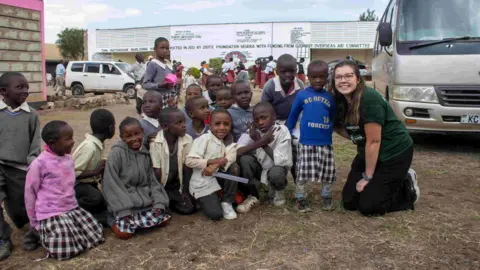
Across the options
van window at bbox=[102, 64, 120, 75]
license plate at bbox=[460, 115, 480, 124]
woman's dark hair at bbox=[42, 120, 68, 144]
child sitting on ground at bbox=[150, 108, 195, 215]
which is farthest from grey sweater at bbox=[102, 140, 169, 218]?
van window at bbox=[102, 64, 120, 75]

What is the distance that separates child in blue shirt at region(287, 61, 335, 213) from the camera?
3.60 m

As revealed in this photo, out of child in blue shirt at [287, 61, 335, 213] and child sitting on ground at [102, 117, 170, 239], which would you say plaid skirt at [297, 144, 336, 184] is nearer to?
child in blue shirt at [287, 61, 335, 213]

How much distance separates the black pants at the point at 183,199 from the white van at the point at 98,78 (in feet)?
47.6

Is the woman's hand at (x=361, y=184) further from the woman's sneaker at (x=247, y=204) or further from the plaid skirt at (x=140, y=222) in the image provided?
the plaid skirt at (x=140, y=222)

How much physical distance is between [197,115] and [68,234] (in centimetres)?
155

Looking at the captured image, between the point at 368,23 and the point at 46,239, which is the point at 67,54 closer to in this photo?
the point at 368,23

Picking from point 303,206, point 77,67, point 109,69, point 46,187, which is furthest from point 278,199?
point 77,67

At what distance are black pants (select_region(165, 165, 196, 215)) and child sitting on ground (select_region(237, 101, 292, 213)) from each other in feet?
1.45

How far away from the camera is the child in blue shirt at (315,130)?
3.60 metres

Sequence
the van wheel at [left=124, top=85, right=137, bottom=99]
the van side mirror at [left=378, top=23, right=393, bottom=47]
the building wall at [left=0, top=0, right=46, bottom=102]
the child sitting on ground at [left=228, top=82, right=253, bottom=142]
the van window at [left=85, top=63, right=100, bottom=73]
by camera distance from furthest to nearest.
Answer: the van window at [left=85, top=63, right=100, bottom=73]
the van wheel at [left=124, top=85, right=137, bottom=99]
the building wall at [left=0, top=0, right=46, bottom=102]
the van side mirror at [left=378, top=23, right=393, bottom=47]
the child sitting on ground at [left=228, top=82, right=253, bottom=142]

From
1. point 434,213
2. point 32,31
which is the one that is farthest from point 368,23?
point 434,213

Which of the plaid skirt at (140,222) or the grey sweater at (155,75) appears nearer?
the plaid skirt at (140,222)

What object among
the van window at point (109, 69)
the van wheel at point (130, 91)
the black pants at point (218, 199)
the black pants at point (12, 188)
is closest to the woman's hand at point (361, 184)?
the black pants at point (218, 199)

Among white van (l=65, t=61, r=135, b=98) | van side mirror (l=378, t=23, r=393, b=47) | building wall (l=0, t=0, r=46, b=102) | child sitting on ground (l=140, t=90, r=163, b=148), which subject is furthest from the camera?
white van (l=65, t=61, r=135, b=98)
